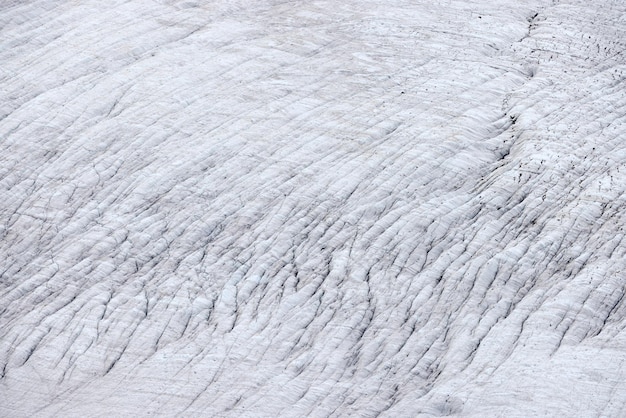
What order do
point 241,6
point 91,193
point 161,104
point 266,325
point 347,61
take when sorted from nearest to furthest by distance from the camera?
point 266,325
point 91,193
point 161,104
point 347,61
point 241,6

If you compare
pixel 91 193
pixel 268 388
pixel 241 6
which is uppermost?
pixel 241 6

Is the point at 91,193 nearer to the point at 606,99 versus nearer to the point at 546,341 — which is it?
the point at 546,341

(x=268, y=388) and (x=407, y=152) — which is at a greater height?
(x=407, y=152)

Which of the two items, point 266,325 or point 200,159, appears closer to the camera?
point 266,325

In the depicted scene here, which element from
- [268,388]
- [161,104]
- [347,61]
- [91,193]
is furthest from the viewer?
[347,61]

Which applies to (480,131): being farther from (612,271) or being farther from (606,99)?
(612,271)

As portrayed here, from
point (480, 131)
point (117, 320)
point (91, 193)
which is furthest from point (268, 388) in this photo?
point (480, 131)

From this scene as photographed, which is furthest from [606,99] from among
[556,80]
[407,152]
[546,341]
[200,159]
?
[200,159]
